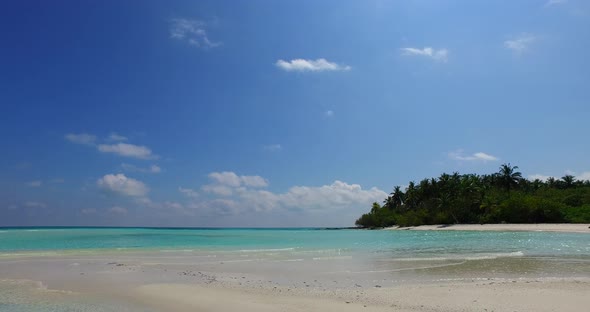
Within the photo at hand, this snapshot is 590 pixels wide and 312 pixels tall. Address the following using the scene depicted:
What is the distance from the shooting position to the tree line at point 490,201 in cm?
8119

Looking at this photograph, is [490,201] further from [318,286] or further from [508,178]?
[318,286]

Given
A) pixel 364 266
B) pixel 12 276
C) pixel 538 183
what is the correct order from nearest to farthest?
1. pixel 12 276
2. pixel 364 266
3. pixel 538 183

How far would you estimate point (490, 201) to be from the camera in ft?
300

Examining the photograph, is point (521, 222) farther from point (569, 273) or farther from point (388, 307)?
point (388, 307)

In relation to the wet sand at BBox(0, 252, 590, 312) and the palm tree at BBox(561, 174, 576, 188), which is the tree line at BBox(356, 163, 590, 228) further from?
the wet sand at BBox(0, 252, 590, 312)

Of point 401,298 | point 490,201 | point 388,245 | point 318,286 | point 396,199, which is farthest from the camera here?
point 396,199

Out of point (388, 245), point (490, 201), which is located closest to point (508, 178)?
point (490, 201)

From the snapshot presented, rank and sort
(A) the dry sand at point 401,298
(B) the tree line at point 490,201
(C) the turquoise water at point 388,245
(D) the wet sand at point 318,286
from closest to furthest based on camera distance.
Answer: (A) the dry sand at point 401,298
(D) the wet sand at point 318,286
(C) the turquoise water at point 388,245
(B) the tree line at point 490,201

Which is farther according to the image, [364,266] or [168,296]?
[364,266]

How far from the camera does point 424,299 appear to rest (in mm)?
10430

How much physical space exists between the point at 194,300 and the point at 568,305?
30.6 ft

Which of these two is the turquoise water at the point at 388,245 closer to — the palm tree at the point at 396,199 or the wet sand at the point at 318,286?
the wet sand at the point at 318,286

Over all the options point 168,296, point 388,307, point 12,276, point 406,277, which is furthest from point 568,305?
point 12,276

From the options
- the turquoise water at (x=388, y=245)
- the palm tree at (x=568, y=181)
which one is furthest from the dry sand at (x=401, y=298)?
the palm tree at (x=568, y=181)
